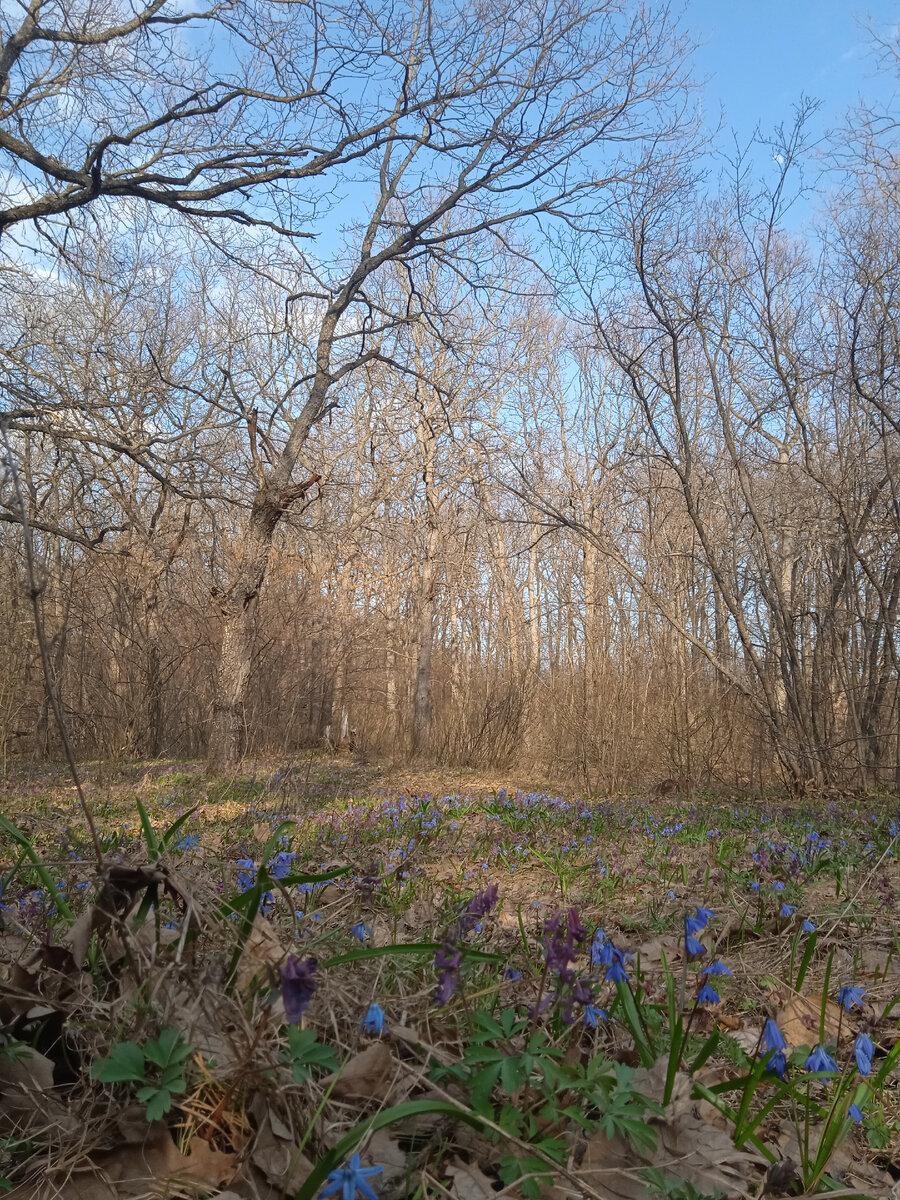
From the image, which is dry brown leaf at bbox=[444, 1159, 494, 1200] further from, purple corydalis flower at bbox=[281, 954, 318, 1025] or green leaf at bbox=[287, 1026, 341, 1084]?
purple corydalis flower at bbox=[281, 954, 318, 1025]

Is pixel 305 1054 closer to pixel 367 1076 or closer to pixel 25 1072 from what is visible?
pixel 367 1076

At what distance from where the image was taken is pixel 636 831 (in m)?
5.54

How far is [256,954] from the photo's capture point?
1480 mm

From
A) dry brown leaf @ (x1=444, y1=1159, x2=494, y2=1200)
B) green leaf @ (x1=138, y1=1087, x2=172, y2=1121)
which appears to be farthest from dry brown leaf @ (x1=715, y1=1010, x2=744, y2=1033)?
green leaf @ (x1=138, y1=1087, x2=172, y2=1121)

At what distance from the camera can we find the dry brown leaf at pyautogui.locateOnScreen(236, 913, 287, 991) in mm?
1472

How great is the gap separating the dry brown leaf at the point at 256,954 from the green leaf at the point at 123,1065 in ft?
0.92

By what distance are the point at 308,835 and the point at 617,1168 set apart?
3747mm

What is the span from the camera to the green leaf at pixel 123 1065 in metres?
1.13

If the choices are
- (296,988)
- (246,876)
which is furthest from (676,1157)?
(246,876)

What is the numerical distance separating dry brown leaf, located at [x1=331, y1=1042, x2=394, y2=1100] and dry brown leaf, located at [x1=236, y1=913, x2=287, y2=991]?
0.80ft

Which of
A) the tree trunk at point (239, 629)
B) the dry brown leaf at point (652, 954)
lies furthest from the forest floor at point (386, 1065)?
the tree trunk at point (239, 629)

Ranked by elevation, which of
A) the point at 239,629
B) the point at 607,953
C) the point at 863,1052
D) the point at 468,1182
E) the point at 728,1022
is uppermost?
the point at 239,629

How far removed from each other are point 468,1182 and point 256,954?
1.76ft

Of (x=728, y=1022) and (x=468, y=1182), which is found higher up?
(x=468, y=1182)
